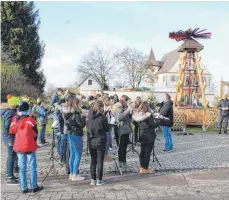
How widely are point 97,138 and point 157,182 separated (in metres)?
1.63

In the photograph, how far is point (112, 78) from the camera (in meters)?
69.2

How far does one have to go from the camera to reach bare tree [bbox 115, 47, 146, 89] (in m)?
64.9

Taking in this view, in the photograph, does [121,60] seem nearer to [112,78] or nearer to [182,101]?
[112,78]

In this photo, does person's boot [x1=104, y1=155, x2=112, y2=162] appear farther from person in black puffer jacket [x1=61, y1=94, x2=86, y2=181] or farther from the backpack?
the backpack

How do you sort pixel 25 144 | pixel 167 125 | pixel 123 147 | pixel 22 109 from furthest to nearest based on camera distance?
1. pixel 167 125
2. pixel 123 147
3. pixel 22 109
4. pixel 25 144

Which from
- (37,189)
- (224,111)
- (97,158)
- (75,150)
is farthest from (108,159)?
(224,111)

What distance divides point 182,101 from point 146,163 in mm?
13061

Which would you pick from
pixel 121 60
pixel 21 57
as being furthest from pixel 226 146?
pixel 121 60

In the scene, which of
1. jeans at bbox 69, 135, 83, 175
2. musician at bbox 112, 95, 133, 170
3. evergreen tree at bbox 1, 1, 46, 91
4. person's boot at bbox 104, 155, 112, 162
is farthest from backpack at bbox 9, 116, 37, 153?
evergreen tree at bbox 1, 1, 46, 91

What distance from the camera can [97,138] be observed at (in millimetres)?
7133

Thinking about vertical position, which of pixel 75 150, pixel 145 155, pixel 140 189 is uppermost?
pixel 75 150

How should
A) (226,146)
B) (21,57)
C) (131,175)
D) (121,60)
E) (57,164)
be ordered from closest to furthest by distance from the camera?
(131,175) < (57,164) < (226,146) < (21,57) < (121,60)

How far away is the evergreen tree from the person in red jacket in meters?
31.2

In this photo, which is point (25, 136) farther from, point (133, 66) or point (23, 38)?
point (133, 66)
